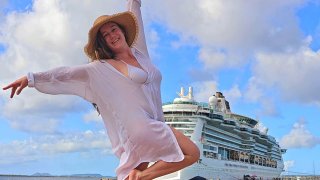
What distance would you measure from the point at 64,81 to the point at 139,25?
2.31 feet

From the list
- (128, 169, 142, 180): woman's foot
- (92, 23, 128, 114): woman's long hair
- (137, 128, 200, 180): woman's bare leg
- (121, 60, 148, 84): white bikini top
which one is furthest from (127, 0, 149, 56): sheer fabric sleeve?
(128, 169, 142, 180): woman's foot

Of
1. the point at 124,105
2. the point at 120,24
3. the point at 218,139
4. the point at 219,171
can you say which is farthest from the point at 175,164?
the point at 218,139

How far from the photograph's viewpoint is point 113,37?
323cm

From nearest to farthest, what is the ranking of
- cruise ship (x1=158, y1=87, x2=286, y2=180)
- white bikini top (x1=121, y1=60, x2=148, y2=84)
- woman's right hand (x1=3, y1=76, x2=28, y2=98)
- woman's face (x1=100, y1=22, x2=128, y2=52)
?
woman's right hand (x1=3, y1=76, x2=28, y2=98), white bikini top (x1=121, y1=60, x2=148, y2=84), woman's face (x1=100, y1=22, x2=128, y2=52), cruise ship (x1=158, y1=87, x2=286, y2=180)

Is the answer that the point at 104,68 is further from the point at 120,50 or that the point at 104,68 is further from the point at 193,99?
the point at 193,99

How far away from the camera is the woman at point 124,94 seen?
9.81ft

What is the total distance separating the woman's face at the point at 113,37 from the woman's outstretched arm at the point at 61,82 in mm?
226

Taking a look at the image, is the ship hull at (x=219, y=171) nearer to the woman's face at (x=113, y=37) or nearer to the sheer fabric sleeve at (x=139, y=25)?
the sheer fabric sleeve at (x=139, y=25)

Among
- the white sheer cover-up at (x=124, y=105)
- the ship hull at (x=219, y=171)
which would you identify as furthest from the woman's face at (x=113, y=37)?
the ship hull at (x=219, y=171)

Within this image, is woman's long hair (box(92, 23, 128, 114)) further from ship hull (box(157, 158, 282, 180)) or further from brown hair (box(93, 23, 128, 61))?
ship hull (box(157, 158, 282, 180))

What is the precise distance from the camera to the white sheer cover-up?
118 inches

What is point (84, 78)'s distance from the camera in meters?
3.15

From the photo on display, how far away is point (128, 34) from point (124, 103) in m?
Answer: 0.54

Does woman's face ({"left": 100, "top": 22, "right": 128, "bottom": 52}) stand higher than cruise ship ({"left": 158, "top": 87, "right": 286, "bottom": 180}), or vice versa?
cruise ship ({"left": 158, "top": 87, "right": 286, "bottom": 180})
